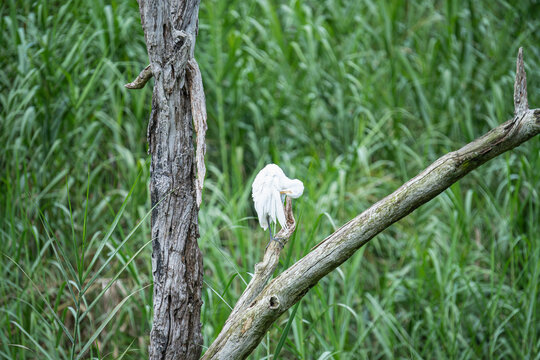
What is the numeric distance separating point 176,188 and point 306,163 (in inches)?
Result: 58.3

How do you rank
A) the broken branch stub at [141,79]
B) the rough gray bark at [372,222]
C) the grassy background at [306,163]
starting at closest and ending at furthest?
the rough gray bark at [372,222], the broken branch stub at [141,79], the grassy background at [306,163]

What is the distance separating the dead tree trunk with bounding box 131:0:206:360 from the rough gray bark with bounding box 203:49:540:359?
10cm

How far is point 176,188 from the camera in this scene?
0.83 meters

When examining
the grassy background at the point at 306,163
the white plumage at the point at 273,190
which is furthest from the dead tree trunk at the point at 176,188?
the grassy background at the point at 306,163

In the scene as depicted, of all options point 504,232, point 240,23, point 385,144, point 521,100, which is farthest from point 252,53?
point 521,100

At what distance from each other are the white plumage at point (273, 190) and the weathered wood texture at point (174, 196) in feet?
0.42

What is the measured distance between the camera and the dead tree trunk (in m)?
0.81

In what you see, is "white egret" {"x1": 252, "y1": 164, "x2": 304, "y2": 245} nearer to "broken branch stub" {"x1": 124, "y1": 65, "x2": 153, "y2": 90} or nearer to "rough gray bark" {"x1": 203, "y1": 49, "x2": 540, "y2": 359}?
"rough gray bark" {"x1": 203, "y1": 49, "x2": 540, "y2": 359}

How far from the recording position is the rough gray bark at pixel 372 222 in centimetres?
74

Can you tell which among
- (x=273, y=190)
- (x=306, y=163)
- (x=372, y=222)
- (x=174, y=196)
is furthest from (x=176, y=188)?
(x=306, y=163)

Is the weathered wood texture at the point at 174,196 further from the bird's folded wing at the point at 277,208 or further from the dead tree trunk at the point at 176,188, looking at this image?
the bird's folded wing at the point at 277,208

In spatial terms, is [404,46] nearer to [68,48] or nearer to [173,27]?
[68,48]

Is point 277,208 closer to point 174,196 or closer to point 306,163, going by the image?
point 174,196

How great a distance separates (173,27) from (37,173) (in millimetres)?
1266
